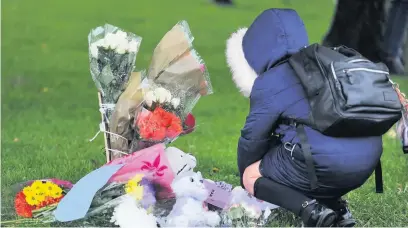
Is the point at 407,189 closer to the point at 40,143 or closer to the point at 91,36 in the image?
the point at 91,36

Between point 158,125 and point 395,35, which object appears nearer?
point 158,125

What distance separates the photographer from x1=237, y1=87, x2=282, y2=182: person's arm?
379 centimetres

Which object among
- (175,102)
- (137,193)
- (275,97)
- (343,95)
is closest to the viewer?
(343,95)

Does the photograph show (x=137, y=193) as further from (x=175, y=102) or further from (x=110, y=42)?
(x=110, y=42)

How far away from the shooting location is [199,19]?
502 inches

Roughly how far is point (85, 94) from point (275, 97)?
16.5 feet

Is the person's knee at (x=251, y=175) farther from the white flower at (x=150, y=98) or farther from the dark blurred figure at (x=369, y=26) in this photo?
the dark blurred figure at (x=369, y=26)

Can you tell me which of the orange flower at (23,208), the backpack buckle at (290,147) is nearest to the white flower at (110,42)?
the orange flower at (23,208)

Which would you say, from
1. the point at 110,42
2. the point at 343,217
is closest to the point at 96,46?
the point at 110,42

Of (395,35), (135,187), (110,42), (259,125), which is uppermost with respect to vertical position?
(110,42)

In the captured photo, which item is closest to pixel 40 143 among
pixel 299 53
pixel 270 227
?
pixel 270 227

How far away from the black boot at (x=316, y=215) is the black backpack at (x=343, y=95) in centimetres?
13

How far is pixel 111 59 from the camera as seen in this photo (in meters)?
4.24

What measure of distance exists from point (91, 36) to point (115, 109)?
18.7 inches
